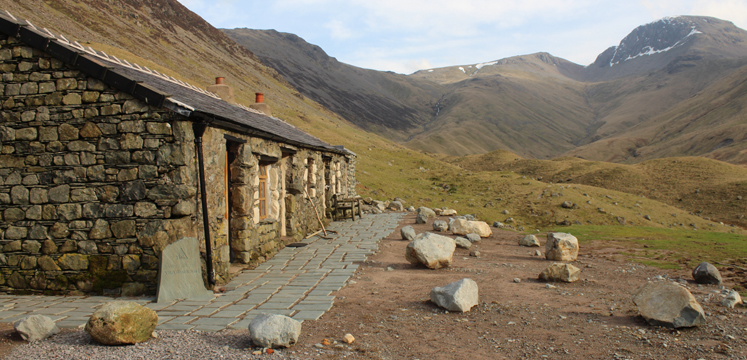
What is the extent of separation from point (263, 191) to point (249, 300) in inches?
185

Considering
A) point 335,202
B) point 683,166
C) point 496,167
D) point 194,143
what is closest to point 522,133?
point 496,167

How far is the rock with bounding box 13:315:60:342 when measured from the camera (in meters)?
4.95

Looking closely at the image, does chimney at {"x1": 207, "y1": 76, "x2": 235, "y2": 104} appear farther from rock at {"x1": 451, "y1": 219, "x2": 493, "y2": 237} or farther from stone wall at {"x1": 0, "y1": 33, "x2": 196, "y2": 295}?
rock at {"x1": 451, "y1": 219, "x2": 493, "y2": 237}

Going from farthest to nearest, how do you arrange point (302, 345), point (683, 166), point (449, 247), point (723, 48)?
1. point (723, 48)
2. point (683, 166)
3. point (449, 247)
4. point (302, 345)

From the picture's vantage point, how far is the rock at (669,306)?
4.83 meters

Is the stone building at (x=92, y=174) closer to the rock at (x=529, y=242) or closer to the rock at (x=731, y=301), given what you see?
the rock at (x=731, y=301)

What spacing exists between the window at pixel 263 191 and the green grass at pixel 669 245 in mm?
9359

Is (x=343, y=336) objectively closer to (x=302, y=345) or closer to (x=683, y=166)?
(x=302, y=345)

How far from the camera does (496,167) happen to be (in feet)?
161

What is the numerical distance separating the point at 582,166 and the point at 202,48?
70223 mm

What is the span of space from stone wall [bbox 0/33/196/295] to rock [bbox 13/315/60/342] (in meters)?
2.06

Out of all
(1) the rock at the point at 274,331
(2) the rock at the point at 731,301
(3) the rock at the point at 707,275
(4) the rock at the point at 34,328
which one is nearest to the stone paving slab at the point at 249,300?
(4) the rock at the point at 34,328

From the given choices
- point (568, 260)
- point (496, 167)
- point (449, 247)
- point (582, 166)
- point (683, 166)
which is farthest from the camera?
point (496, 167)

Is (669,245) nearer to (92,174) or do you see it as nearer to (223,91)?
(92,174)
